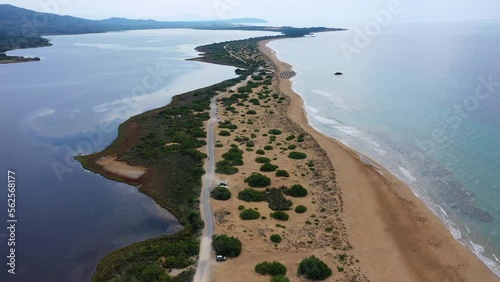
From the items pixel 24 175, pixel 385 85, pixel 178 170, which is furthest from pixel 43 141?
pixel 385 85

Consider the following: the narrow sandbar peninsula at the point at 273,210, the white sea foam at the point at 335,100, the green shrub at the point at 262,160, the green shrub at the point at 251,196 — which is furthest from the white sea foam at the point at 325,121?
the green shrub at the point at 251,196

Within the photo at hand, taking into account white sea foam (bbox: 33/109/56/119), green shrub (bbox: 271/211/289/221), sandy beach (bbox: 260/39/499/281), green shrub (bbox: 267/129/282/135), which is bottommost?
white sea foam (bbox: 33/109/56/119)

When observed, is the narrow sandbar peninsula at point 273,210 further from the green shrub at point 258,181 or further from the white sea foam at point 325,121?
the white sea foam at point 325,121

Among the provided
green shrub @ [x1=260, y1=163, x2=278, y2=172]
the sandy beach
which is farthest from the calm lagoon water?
the sandy beach

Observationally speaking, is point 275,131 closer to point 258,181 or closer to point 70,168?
point 258,181

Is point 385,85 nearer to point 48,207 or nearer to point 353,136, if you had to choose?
point 353,136

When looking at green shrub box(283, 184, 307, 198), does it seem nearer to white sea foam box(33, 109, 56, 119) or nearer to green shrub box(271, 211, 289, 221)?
green shrub box(271, 211, 289, 221)
